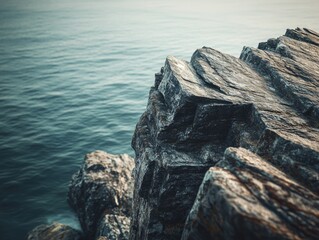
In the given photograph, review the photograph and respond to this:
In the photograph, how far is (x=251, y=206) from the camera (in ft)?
14.0

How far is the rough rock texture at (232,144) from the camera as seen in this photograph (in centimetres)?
444

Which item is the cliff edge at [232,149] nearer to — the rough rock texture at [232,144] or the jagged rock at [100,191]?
the rough rock texture at [232,144]

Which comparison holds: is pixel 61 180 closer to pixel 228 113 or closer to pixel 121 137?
pixel 121 137

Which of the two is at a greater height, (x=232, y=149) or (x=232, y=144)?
(x=232, y=149)

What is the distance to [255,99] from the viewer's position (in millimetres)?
8828

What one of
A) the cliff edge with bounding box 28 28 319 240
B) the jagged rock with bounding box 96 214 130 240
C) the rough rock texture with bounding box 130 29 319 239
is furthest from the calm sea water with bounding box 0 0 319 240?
the rough rock texture with bounding box 130 29 319 239

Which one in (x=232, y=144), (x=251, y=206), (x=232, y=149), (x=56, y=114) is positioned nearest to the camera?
(x=251, y=206)

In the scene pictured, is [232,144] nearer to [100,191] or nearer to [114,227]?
[114,227]

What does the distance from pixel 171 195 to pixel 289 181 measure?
13.9 feet

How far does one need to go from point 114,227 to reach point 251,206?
12.6 m

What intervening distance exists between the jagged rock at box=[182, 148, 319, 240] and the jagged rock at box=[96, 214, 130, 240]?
32.9ft

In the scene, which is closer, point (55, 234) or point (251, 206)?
point (251, 206)

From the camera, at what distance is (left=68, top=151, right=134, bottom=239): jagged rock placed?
16.9m

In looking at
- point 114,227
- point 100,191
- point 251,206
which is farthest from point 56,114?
point 251,206
